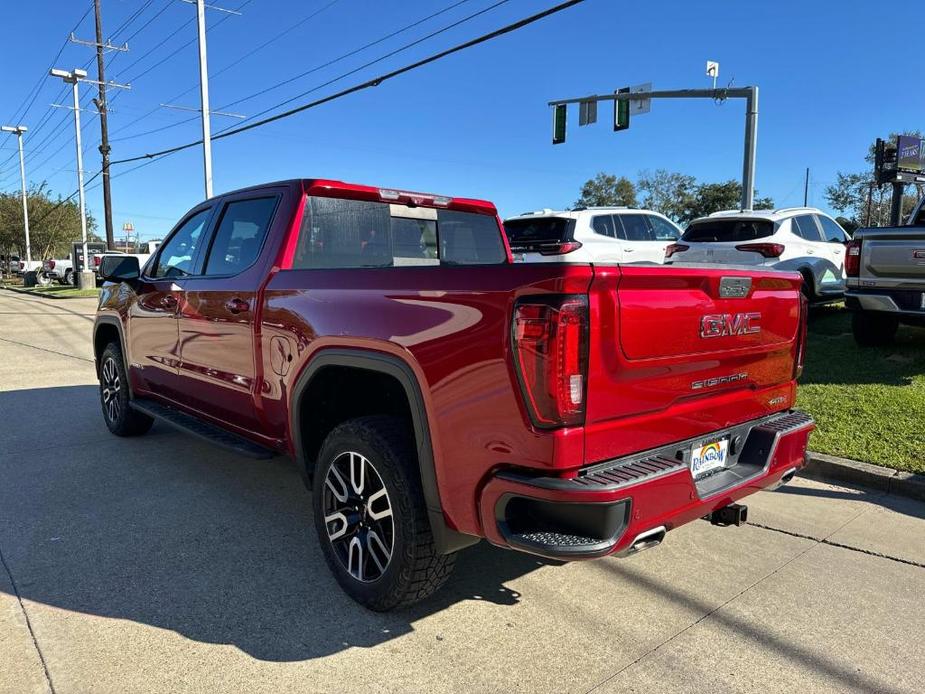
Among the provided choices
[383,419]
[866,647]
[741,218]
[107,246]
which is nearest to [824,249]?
[741,218]

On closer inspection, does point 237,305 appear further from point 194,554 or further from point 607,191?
point 607,191

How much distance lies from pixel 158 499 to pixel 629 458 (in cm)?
328

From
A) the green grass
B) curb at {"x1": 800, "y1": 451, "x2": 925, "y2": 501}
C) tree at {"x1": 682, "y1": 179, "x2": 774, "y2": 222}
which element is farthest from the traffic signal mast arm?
tree at {"x1": 682, "y1": 179, "x2": 774, "y2": 222}

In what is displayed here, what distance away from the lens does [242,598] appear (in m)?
3.13

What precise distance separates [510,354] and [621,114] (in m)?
18.0

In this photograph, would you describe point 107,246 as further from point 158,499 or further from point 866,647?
point 866,647

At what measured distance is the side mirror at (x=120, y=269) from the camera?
5.18 metres

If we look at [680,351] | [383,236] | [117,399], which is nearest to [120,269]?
[117,399]

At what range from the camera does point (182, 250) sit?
194 inches

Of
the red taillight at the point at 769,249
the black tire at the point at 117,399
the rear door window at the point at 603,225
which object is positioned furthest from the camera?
the rear door window at the point at 603,225

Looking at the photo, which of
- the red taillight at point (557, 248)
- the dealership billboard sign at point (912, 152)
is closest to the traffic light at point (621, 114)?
the dealership billboard sign at point (912, 152)

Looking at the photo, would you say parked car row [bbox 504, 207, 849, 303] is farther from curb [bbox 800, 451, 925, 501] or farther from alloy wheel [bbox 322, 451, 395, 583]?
alloy wheel [bbox 322, 451, 395, 583]

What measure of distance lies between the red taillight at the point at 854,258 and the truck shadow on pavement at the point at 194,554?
17.2 feet

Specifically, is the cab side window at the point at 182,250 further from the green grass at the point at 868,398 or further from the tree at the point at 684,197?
the tree at the point at 684,197
